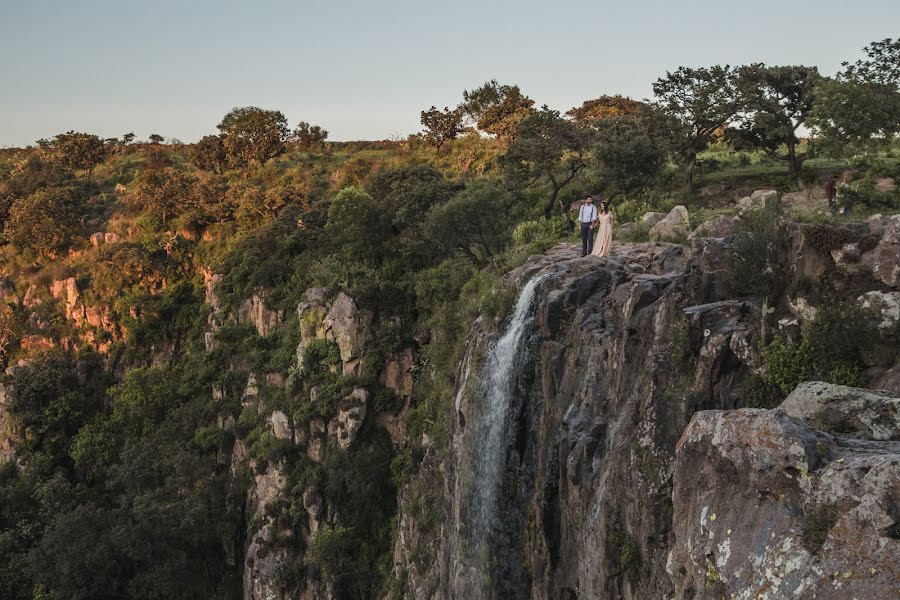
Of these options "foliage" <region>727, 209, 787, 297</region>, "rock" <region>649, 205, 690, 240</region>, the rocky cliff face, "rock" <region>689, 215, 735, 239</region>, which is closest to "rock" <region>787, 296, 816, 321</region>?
the rocky cliff face

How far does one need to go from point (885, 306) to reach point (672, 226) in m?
11.8

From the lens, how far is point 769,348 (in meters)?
9.36

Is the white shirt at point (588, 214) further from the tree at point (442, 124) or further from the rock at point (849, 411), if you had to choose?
the tree at point (442, 124)

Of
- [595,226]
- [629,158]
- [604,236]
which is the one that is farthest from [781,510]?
[629,158]

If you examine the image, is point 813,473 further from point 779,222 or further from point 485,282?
point 485,282

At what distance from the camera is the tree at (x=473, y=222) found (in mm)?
27172

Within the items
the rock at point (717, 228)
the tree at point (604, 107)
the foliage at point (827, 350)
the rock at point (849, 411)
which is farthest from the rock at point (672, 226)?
the tree at point (604, 107)

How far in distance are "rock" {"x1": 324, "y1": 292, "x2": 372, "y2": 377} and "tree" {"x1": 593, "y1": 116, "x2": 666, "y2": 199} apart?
44.3 ft

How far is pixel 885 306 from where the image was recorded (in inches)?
347

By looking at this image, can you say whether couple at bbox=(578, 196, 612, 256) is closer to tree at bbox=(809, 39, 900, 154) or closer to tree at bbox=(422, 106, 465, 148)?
tree at bbox=(809, 39, 900, 154)

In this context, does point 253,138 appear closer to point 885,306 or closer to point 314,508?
point 314,508

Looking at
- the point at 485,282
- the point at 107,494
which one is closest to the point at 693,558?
the point at 485,282

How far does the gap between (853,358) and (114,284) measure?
44.6m

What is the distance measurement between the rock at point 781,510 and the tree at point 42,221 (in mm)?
50108
